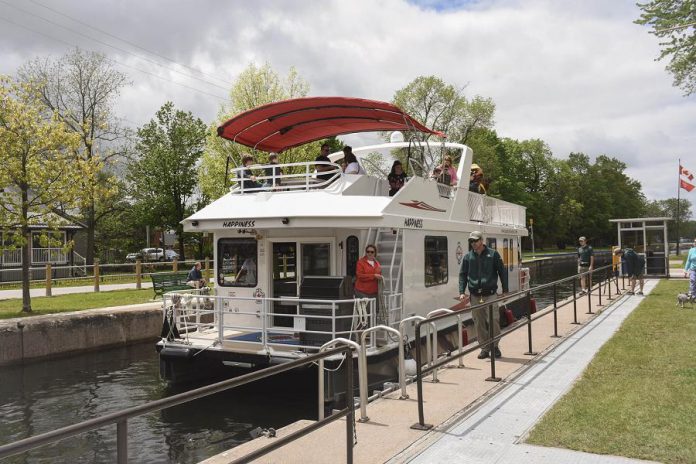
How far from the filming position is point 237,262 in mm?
10664

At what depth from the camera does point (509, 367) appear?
864cm

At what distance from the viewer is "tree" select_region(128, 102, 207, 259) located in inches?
1534

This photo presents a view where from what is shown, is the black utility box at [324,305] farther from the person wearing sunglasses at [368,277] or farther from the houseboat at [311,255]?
the person wearing sunglasses at [368,277]

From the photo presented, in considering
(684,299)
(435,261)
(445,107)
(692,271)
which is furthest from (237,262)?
(445,107)

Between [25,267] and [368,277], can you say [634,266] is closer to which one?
[368,277]

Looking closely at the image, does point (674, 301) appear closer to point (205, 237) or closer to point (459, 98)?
point (205, 237)

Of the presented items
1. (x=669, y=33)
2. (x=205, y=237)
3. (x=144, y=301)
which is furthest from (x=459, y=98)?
(x=144, y=301)

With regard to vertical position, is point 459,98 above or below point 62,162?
above

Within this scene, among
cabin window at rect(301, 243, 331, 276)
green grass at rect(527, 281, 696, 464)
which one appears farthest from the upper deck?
green grass at rect(527, 281, 696, 464)

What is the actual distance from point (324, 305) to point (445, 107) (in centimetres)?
4717

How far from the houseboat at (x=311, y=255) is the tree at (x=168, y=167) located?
2834cm

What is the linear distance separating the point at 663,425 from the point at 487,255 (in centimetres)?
391

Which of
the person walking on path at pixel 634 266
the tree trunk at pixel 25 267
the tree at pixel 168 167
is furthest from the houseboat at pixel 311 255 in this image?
the tree at pixel 168 167

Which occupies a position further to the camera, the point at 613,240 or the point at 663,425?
the point at 613,240
